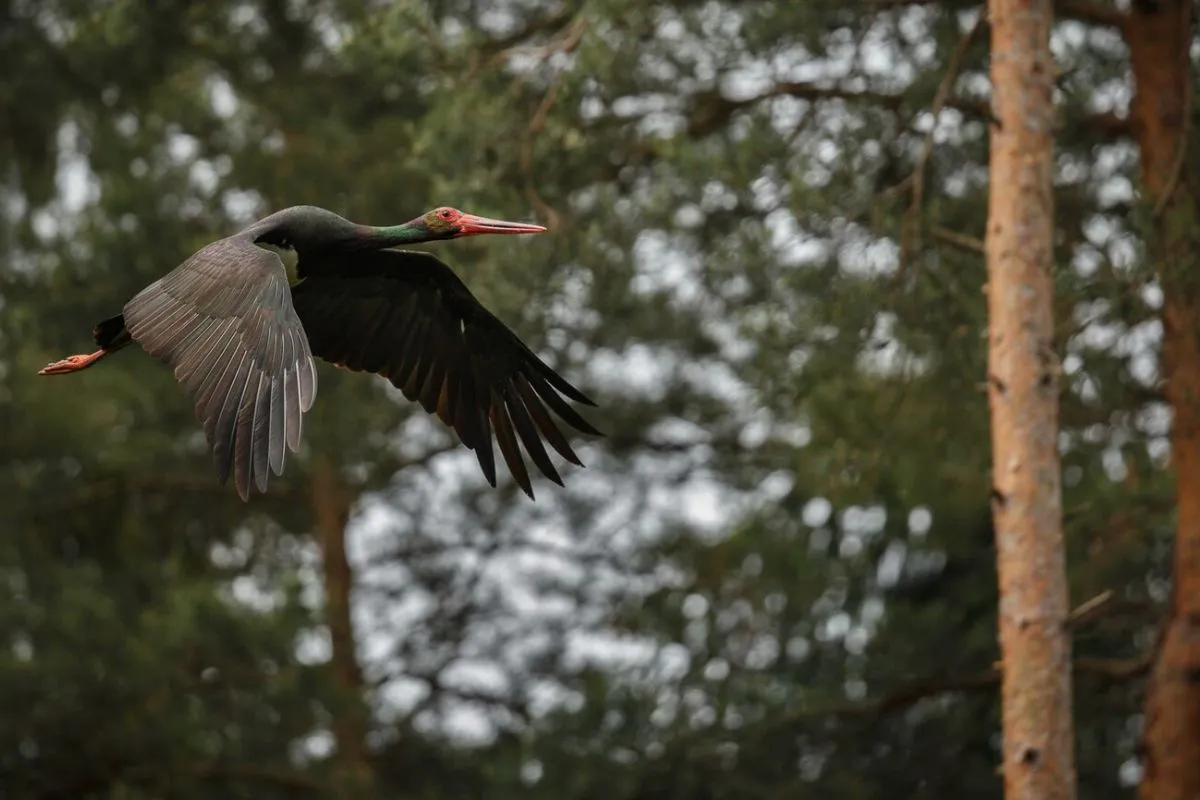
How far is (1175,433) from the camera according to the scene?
9.80 metres

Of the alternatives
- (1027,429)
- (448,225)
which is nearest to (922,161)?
(1027,429)

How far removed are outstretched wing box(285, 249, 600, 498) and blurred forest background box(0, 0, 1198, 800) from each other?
173 cm

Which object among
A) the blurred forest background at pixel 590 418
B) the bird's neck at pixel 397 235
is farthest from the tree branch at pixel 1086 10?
the bird's neck at pixel 397 235

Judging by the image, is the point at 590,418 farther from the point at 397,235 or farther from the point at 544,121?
the point at 397,235

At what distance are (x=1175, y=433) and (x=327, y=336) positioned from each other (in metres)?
4.09

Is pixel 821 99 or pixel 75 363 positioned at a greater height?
pixel 821 99

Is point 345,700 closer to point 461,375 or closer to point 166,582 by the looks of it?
point 166,582

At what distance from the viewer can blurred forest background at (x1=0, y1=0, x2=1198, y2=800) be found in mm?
9617

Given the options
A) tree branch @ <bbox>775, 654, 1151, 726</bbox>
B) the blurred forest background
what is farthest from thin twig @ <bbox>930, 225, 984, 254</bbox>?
tree branch @ <bbox>775, 654, 1151, 726</bbox>

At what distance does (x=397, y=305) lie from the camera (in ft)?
24.6

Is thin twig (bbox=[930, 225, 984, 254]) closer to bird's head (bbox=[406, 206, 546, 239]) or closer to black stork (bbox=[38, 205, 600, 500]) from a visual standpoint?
black stork (bbox=[38, 205, 600, 500])

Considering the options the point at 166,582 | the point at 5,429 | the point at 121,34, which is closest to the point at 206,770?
the point at 166,582

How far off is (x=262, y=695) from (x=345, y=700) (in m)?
0.41

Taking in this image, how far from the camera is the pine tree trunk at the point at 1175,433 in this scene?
9.55 m
